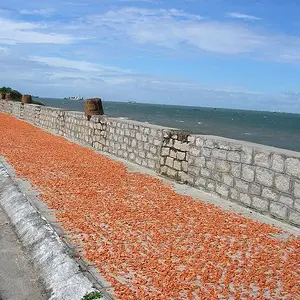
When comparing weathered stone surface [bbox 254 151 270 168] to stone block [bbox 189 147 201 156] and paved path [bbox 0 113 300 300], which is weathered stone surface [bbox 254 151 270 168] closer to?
paved path [bbox 0 113 300 300]

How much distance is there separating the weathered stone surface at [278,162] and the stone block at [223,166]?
1.21 meters

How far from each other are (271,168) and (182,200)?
1.76 meters

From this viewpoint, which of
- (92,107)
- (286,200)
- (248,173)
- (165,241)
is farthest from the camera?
(92,107)

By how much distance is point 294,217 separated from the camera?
6.85 m

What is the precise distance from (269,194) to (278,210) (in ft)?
1.03

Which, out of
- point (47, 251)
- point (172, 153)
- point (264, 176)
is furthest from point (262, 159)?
point (47, 251)

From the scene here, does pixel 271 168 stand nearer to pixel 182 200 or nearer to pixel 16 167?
pixel 182 200

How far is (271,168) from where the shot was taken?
723 centimetres

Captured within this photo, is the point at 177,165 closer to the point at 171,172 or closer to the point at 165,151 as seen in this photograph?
the point at 171,172

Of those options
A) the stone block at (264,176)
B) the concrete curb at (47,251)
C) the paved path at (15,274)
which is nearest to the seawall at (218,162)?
the stone block at (264,176)

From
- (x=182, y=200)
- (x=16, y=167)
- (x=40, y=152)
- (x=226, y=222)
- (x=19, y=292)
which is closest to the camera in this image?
(x=19, y=292)

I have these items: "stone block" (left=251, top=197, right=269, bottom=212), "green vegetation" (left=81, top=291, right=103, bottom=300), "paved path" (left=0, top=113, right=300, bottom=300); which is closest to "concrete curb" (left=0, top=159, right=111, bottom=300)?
"green vegetation" (left=81, top=291, right=103, bottom=300)

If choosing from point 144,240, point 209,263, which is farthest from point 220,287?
point 144,240

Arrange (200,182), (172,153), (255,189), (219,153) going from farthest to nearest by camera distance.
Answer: (172,153) < (200,182) < (219,153) < (255,189)
